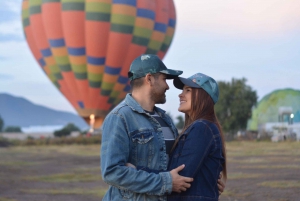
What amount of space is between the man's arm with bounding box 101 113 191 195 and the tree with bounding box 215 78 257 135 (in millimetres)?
39055

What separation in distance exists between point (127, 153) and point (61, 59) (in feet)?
75.5

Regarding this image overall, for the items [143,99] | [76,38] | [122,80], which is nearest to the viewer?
[143,99]

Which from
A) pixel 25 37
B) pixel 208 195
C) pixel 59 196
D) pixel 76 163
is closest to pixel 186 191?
pixel 208 195

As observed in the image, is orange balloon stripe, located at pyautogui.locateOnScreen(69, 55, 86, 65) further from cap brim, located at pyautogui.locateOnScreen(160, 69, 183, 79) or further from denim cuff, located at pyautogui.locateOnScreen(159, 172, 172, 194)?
denim cuff, located at pyautogui.locateOnScreen(159, 172, 172, 194)

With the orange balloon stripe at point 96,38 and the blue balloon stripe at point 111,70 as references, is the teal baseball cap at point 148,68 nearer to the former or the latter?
the orange balloon stripe at point 96,38

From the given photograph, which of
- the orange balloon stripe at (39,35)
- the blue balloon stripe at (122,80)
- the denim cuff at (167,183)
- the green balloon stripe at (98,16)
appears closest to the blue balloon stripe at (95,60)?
the blue balloon stripe at (122,80)

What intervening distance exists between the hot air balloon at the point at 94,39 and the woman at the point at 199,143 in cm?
2131

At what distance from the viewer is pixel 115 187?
3.14 m

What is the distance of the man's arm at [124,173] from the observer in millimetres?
3004

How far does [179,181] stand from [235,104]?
4032cm

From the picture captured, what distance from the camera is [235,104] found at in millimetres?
42781

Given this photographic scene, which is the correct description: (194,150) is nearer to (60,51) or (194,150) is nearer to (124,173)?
(124,173)

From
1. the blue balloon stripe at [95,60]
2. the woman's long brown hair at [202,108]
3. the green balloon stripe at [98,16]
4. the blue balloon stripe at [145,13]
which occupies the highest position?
the blue balloon stripe at [145,13]

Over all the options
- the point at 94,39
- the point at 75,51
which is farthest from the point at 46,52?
the point at 94,39
